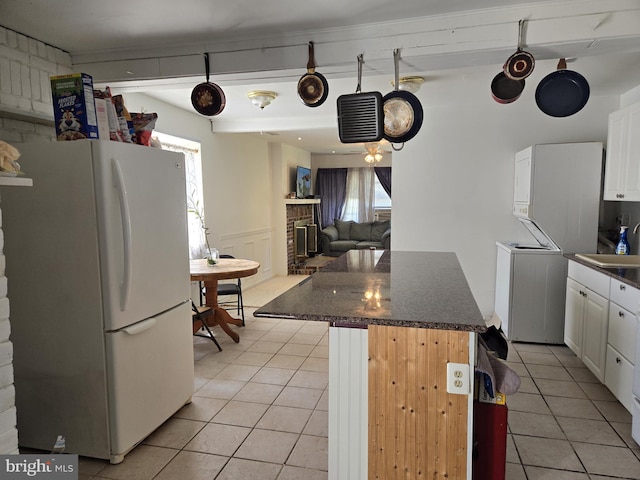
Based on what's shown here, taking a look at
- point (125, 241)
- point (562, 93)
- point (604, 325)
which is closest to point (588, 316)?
point (604, 325)

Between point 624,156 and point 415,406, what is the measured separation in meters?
2.77

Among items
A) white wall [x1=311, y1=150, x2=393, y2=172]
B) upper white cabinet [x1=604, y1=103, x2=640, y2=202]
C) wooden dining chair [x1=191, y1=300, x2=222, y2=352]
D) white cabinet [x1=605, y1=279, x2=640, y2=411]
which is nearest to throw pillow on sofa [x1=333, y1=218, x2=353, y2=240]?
white wall [x1=311, y1=150, x2=393, y2=172]

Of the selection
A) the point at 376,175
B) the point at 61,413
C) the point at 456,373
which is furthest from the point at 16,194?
the point at 376,175

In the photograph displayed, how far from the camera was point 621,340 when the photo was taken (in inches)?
99.4

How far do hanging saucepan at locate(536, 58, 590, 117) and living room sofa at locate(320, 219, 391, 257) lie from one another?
583 cm

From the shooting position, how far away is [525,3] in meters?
2.04

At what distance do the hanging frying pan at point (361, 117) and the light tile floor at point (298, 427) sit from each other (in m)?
1.67

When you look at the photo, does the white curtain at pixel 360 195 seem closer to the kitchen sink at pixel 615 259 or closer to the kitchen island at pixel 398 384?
the kitchen sink at pixel 615 259

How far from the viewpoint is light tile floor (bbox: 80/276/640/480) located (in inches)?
81.2

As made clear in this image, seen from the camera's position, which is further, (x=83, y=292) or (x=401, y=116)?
(x=401, y=116)

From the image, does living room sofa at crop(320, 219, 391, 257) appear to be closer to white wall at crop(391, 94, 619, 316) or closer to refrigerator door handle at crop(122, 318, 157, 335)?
white wall at crop(391, 94, 619, 316)

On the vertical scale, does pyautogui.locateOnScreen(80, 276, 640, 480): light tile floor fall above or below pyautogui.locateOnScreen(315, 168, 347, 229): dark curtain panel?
below

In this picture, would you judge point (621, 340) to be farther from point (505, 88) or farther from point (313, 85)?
point (313, 85)

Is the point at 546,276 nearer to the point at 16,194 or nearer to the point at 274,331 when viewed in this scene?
the point at 274,331
